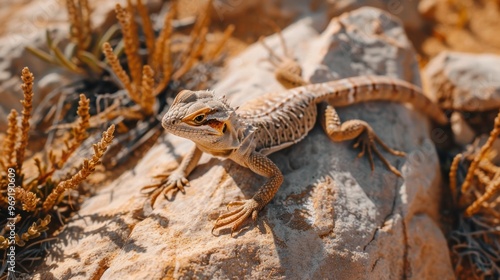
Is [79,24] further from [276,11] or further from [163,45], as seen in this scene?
[276,11]

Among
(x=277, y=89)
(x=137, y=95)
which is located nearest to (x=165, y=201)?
(x=137, y=95)

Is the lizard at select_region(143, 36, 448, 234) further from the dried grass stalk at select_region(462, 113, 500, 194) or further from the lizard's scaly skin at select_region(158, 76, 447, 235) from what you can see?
the dried grass stalk at select_region(462, 113, 500, 194)

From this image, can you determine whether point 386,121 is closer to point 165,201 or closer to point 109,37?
point 165,201

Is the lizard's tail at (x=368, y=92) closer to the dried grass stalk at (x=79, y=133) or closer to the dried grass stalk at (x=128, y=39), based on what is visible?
the dried grass stalk at (x=128, y=39)

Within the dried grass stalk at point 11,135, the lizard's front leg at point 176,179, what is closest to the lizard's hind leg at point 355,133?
the lizard's front leg at point 176,179

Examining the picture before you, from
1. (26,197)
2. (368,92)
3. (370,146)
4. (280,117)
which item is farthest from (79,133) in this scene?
(368,92)
